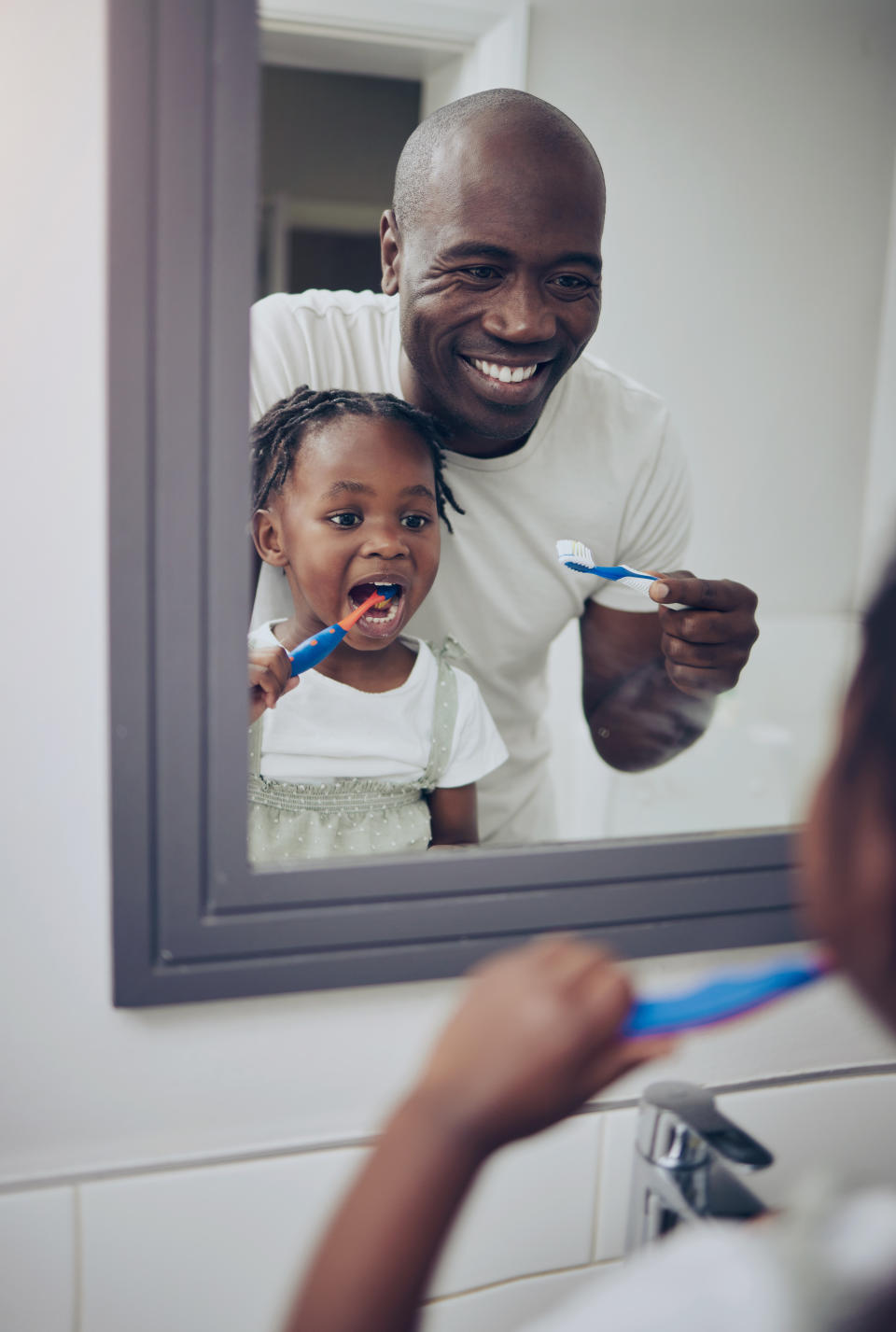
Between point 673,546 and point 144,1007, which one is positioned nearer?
point 144,1007

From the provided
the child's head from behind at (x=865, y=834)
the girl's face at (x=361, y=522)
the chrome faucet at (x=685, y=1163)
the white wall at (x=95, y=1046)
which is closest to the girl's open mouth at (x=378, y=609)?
the girl's face at (x=361, y=522)

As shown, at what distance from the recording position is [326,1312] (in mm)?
285

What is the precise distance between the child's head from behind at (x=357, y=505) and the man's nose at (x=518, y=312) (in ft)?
0.24

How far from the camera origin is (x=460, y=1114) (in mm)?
293

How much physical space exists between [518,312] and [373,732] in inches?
11.5

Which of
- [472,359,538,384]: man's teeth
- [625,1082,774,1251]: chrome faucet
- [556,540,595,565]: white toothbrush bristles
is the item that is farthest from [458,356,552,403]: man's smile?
[625,1082,774,1251]: chrome faucet

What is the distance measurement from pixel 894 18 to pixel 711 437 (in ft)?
1.01

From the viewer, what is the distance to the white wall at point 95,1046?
1.53 ft

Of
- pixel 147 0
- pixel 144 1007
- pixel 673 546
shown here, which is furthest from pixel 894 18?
pixel 144 1007

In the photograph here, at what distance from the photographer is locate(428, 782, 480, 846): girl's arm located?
0.64 meters

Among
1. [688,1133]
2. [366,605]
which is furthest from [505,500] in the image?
[688,1133]

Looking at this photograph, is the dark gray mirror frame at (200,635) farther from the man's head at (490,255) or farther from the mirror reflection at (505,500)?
the man's head at (490,255)

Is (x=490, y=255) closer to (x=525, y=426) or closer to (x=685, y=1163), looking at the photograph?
(x=525, y=426)

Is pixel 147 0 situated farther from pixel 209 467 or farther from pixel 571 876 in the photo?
pixel 571 876
